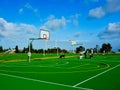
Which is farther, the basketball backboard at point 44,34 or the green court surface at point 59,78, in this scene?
the basketball backboard at point 44,34

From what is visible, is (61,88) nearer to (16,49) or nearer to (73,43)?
(73,43)

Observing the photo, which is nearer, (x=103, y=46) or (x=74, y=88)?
(x=74, y=88)

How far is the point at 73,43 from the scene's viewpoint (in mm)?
67062

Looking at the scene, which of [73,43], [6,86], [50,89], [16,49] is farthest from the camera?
[16,49]

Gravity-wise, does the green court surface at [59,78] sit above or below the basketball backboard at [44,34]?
below

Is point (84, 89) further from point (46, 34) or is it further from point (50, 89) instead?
point (46, 34)

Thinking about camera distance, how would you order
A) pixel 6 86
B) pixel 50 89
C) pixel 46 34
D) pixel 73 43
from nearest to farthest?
pixel 50 89 → pixel 6 86 → pixel 46 34 → pixel 73 43

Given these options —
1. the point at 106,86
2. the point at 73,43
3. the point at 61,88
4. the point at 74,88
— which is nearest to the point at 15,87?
the point at 61,88

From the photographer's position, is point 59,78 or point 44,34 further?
point 44,34

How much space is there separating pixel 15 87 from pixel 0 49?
344ft

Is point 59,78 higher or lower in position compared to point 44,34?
lower

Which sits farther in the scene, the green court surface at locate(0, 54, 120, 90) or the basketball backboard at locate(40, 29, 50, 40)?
the basketball backboard at locate(40, 29, 50, 40)

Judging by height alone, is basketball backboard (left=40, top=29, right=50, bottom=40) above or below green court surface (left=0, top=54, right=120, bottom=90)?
above

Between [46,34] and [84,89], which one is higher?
[46,34]
